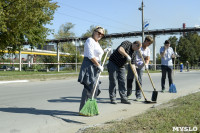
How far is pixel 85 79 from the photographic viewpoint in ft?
16.6

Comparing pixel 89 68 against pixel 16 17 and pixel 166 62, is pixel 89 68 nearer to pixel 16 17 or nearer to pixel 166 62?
pixel 166 62

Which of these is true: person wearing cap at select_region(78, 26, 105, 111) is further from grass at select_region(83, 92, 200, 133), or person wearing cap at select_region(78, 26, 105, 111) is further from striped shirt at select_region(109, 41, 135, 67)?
striped shirt at select_region(109, 41, 135, 67)

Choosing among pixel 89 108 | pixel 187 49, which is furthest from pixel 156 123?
pixel 187 49

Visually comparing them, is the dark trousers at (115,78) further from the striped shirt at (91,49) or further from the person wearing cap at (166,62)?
the person wearing cap at (166,62)

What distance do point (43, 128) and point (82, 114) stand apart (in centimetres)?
98

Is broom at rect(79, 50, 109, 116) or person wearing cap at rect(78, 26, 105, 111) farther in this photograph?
person wearing cap at rect(78, 26, 105, 111)

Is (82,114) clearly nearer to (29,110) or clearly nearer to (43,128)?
(43,128)

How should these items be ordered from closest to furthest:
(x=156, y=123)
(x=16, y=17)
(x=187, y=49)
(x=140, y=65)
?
(x=156, y=123)
(x=140, y=65)
(x=16, y=17)
(x=187, y=49)

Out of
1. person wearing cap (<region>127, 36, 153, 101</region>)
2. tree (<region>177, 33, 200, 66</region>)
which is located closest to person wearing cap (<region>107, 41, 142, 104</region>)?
person wearing cap (<region>127, 36, 153, 101</region>)

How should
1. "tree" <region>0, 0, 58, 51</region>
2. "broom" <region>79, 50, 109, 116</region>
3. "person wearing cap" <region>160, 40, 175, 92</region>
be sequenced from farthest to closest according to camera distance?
"tree" <region>0, 0, 58, 51</region> < "person wearing cap" <region>160, 40, 175, 92</region> < "broom" <region>79, 50, 109, 116</region>

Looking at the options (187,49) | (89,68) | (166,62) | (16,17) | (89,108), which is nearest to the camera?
(89,108)

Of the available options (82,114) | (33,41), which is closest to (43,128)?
(82,114)

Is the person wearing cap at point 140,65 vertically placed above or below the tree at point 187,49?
below

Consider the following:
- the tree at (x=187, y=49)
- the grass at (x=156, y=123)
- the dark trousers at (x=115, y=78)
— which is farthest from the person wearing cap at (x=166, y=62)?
the tree at (x=187, y=49)
